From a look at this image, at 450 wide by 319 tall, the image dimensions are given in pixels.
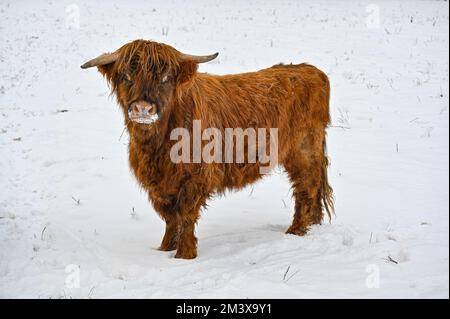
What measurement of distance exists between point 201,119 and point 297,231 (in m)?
1.71

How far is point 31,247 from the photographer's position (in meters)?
4.46

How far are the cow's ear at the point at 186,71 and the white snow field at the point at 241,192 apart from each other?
1.65 m

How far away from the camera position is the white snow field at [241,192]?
3.96 metres

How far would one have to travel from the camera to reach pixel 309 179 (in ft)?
18.6

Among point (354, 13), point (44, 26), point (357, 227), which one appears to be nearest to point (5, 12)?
point (44, 26)

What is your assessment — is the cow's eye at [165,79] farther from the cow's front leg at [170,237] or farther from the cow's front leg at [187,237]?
the cow's front leg at [170,237]

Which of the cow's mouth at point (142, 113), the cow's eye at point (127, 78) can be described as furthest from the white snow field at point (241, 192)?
the cow's eye at point (127, 78)

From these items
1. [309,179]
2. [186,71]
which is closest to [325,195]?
[309,179]

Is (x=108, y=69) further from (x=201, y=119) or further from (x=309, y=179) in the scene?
(x=309, y=179)

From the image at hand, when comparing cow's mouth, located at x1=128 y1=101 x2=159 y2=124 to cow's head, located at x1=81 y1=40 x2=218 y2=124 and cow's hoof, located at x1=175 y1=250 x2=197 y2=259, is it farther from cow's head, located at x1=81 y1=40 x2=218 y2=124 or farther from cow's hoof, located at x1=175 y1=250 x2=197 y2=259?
cow's hoof, located at x1=175 y1=250 x2=197 y2=259

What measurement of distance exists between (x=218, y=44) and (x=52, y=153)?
728 centimetres

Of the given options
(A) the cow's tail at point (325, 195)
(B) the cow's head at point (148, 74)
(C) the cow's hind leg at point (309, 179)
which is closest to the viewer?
(B) the cow's head at point (148, 74)

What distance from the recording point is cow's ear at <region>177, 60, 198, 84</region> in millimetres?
4477

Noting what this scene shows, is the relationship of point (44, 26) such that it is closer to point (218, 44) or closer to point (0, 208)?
point (218, 44)
